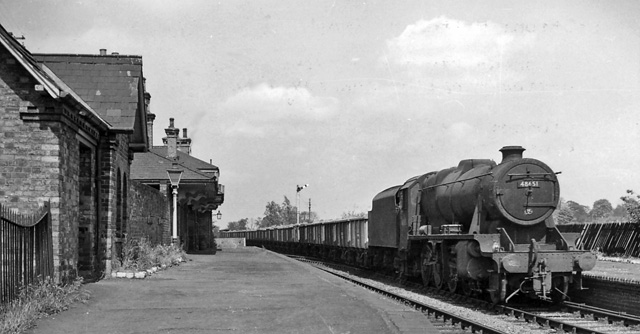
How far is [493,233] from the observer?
14672 mm

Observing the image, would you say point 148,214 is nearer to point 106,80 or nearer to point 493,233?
point 106,80

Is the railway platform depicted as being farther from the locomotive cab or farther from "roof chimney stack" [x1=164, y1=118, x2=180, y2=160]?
"roof chimney stack" [x1=164, y1=118, x2=180, y2=160]

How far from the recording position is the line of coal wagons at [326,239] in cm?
2836

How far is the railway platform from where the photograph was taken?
9.15 meters

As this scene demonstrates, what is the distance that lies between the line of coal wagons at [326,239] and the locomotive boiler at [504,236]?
10233 mm

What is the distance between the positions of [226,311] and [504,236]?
6.47 meters

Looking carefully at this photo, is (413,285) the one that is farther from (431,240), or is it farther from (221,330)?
(221,330)

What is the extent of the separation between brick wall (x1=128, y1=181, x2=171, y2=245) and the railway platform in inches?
184

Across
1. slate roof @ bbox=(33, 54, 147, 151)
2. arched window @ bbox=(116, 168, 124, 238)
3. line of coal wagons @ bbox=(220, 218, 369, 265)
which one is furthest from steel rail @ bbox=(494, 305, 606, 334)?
line of coal wagons @ bbox=(220, 218, 369, 265)

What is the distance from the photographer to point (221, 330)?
8.91m

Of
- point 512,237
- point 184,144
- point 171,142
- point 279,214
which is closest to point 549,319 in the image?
point 512,237

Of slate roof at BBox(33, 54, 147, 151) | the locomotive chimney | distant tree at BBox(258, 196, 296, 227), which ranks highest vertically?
slate roof at BBox(33, 54, 147, 151)

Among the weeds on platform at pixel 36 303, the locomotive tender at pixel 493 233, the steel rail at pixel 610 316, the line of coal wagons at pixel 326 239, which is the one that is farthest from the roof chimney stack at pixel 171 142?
the steel rail at pixel 610 316

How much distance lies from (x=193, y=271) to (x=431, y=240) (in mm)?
6763
